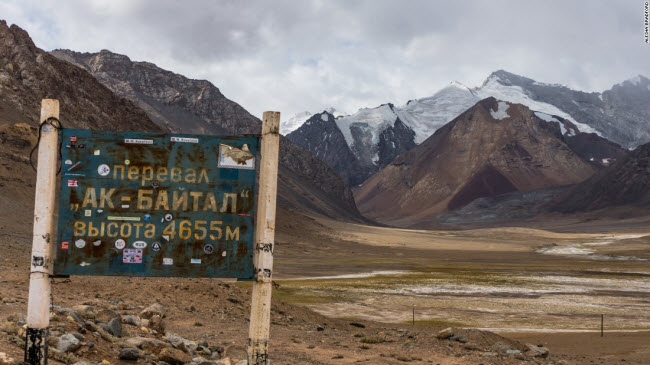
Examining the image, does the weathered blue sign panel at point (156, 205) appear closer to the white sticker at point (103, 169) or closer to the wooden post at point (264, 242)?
the white sticker at point (103, 169)

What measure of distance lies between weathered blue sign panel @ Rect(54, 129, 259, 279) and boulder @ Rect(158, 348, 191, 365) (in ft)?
10.1

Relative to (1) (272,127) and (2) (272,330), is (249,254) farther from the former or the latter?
(2) (272,330)

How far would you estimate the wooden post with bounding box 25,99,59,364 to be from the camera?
373 inches

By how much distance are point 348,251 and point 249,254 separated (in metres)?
104

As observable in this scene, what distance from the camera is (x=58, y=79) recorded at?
357ft

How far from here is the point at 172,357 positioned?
12.2m

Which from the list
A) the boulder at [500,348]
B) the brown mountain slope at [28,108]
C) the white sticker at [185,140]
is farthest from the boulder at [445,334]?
the brown mountain slope at [28,108]

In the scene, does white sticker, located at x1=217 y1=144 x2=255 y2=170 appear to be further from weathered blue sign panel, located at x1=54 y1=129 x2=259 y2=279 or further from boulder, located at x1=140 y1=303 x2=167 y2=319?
boulder, located at x1=140 y1=303 x2=167 y2=319

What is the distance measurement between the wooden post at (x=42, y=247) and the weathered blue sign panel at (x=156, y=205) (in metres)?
0.17

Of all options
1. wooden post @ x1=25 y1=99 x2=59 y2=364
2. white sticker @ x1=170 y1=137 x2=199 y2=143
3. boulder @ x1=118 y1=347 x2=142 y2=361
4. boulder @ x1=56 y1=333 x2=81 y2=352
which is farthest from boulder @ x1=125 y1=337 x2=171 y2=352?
white sticker @ x1=170 y1=137 x2=199 y2=143

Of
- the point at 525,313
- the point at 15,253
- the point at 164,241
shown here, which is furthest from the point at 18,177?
the point at 164,241

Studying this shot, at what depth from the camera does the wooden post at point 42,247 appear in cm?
948

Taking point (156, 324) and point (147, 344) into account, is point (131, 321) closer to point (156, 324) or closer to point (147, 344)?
point (156, 324)

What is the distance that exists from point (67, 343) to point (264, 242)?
4241 mm
